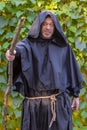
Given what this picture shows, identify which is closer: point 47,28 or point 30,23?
point 47,28

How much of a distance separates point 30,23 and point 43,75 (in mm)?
1194

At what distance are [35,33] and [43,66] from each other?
26 cm

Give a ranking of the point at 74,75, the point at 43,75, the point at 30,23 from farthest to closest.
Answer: the point at 30,23 < the point at 74,75 < the point at 43,75

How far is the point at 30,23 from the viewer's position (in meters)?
4.46

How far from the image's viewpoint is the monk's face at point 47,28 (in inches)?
134

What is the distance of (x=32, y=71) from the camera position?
340 cm

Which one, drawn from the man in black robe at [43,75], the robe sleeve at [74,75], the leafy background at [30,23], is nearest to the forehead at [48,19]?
the man in black robe at [43,75]

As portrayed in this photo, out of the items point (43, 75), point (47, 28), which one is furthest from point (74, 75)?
point (47, 28)

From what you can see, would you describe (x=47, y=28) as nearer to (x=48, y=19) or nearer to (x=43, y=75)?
(x=48, y=19)

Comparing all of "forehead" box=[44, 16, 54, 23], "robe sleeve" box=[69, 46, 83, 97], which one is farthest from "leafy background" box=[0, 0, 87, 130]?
"forehead" box=[44, 16, 54, 23]

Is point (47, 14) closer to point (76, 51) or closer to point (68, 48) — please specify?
point (68, 48)

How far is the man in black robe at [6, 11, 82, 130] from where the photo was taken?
3377mm

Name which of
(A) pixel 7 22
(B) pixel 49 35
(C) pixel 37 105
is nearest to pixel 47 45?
(B) pixel 49 35

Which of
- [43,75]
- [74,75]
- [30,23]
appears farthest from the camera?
[30,23]
